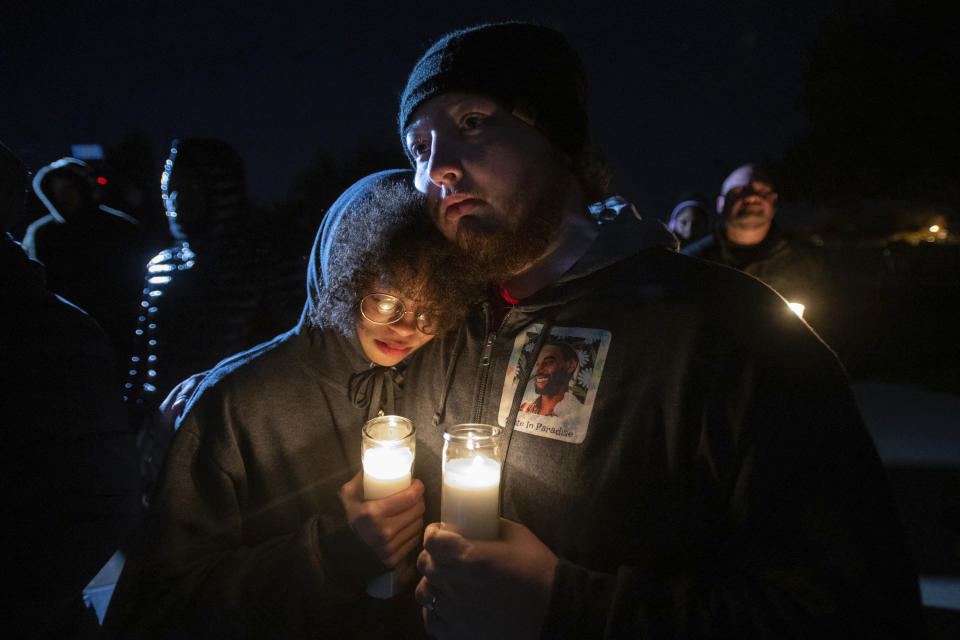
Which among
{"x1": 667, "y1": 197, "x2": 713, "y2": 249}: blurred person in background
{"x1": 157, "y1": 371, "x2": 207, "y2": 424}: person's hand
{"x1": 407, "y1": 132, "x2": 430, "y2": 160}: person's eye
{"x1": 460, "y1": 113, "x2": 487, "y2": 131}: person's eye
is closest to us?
{"x1": 460, "y1": 113, "x2": 487, "y2": 131}: person's eye

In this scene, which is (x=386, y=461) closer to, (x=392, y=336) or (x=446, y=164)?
(x=392, y=336)

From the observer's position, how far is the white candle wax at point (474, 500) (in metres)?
1.33

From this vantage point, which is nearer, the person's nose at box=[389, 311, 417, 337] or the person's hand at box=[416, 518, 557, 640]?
the person's hand at box=[416, 518, 557, 640]

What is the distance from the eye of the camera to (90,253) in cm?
394

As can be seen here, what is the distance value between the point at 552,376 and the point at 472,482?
0.39m

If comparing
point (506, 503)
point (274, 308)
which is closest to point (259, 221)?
point (274, 308)

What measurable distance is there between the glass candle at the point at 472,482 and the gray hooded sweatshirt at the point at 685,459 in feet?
0.53

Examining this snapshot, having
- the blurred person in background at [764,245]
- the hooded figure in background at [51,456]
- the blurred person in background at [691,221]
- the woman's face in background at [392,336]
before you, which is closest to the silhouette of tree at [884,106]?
the blurred person in background at [691,221]

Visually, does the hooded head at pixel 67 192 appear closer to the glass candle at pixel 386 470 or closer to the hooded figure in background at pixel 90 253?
the hooded figure in background at pixel 90 253

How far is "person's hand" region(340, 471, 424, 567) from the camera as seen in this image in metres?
1.48

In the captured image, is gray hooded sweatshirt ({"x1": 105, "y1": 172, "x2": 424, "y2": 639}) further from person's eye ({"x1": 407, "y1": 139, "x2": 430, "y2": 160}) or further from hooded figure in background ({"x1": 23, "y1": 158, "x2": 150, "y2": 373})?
hooded figure in background ({"x1": 23, "y1": 158, "x2": 150, "y2": 373})

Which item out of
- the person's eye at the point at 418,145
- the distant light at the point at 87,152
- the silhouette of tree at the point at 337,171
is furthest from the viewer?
the silhouette of tree at the point at 337,171

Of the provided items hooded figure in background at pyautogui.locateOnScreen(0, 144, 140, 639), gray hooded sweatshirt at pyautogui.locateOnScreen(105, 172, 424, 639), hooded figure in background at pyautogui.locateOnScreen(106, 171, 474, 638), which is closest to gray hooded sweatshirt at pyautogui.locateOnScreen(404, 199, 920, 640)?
hooded figure in background at pyautogui.locateOnScreen(106, 171, 474, 638)

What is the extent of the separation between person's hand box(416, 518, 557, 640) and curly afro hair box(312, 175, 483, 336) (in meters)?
0.76
